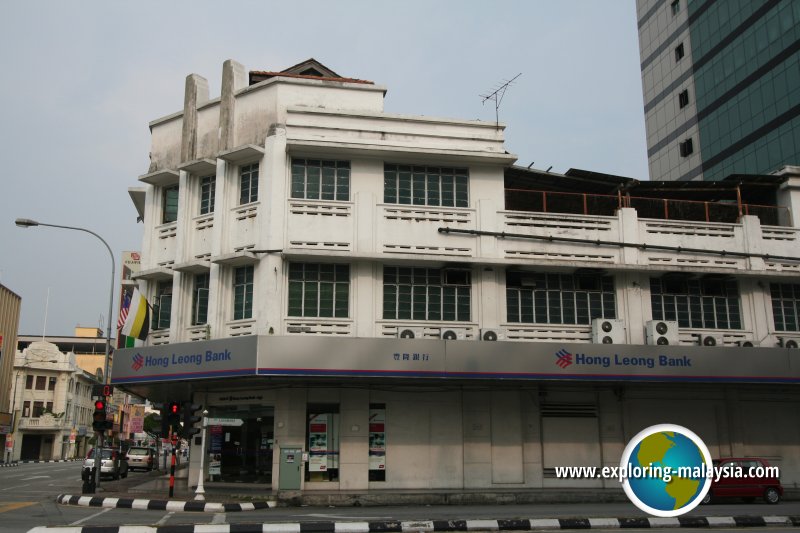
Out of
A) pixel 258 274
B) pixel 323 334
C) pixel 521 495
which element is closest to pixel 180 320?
pixel 258 274

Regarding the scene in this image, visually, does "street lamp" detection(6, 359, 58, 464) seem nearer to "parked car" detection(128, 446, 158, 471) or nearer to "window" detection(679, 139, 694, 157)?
"parked car" detection(128, 446, 158, 471)

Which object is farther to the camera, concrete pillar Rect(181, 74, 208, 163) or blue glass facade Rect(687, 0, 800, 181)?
blue glass facade Rect(687, 0, 800, 181)

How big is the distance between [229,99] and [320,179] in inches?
182

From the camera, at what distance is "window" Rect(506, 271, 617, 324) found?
2509cm

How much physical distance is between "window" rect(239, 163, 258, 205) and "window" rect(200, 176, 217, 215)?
42.8 inches

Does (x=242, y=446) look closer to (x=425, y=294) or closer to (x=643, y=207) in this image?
(x=425, y=294)

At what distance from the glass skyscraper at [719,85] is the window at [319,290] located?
3139 centimetres

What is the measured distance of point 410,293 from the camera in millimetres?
24469

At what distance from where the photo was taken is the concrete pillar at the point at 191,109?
26375 millimetres

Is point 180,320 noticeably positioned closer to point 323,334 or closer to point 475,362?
point 323,334

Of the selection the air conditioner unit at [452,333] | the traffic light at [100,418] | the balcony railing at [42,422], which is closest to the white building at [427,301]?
the air conditioner unit at [452,333]

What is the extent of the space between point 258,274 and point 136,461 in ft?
74.9

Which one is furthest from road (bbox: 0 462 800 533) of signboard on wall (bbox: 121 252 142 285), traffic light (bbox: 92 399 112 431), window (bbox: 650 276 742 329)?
signboard on wall (bbox: 121 252 142 285)

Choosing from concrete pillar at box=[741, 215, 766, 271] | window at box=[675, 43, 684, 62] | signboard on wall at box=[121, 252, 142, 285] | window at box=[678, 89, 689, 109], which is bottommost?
concrete pillar at box=[741, 215, 766, 271]
